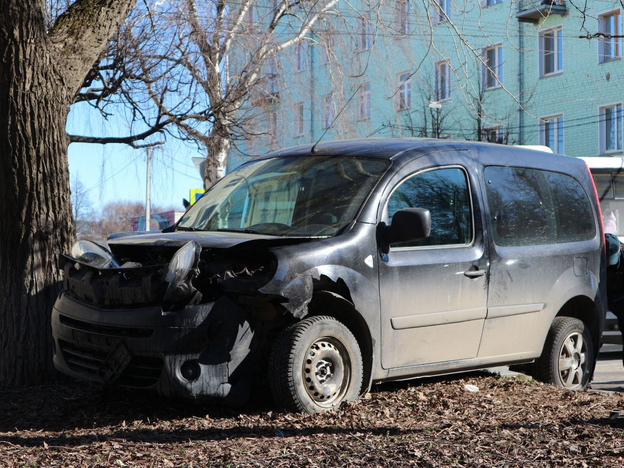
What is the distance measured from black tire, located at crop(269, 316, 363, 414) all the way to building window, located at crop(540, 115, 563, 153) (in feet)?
91.7

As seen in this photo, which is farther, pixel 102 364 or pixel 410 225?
pixel 410 225

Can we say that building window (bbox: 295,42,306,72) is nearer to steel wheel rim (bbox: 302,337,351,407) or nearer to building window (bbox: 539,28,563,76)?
steel wheel rim (bbox: 302,337,351,407)

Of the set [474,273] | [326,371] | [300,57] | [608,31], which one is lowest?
[326,371]

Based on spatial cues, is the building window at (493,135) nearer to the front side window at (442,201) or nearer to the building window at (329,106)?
the building window at (329,106)

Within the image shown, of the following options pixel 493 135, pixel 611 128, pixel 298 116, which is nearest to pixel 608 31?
pixel 611 128

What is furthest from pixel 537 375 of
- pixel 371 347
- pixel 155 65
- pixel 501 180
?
pixel 155 65

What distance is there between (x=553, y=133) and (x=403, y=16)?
2300cm

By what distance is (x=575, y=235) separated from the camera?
7207 mm

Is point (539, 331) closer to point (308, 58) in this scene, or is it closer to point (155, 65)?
point (155, 65)

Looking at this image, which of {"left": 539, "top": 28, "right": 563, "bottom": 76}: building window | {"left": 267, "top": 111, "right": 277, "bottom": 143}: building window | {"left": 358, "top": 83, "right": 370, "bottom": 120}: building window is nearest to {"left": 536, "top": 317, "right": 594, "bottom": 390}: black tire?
{"left": 358, "top": 83, "right": 370, "bottom": 120}: building window

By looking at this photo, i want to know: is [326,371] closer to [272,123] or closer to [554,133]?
[272,123]

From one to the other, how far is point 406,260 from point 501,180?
1318 millimetres

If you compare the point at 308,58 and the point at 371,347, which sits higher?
the point at 308,58

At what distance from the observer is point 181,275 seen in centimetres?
518
